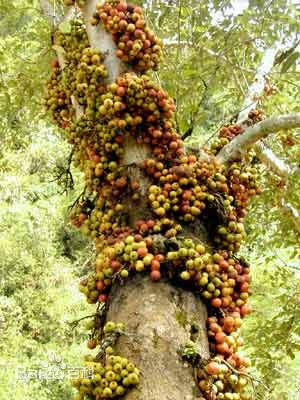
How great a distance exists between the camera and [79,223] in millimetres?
2436

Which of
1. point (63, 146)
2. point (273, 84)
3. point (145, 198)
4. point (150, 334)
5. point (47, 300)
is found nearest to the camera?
point (150, 334)

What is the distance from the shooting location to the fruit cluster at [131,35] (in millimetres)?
2410

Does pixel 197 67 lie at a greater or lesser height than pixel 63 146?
greater

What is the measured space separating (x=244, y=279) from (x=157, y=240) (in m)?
0.38

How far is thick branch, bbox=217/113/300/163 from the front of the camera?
227 cm

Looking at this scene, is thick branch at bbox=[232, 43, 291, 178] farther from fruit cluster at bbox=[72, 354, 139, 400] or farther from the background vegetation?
fruit cluster at bbox=[72, 354, 139, 400]

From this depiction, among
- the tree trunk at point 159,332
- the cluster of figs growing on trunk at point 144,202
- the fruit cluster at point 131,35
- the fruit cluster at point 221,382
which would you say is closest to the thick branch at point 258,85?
the cluster of figs growing on trunk at point 144,202

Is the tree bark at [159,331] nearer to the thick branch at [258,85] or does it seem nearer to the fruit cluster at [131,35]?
the fruit cluster at [131,35]

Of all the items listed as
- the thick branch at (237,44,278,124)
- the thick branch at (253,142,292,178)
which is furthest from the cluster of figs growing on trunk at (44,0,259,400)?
the thick branch at (253,142,292,178)

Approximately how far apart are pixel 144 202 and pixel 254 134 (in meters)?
0.59

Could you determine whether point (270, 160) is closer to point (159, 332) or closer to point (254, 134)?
point (254, 134)

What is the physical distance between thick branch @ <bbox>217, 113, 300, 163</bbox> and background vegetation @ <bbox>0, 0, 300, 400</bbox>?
112mm

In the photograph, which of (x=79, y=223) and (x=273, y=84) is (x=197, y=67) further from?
(x=79, y=223)

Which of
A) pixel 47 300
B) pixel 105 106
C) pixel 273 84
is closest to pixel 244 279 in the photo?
pixel 105 106
